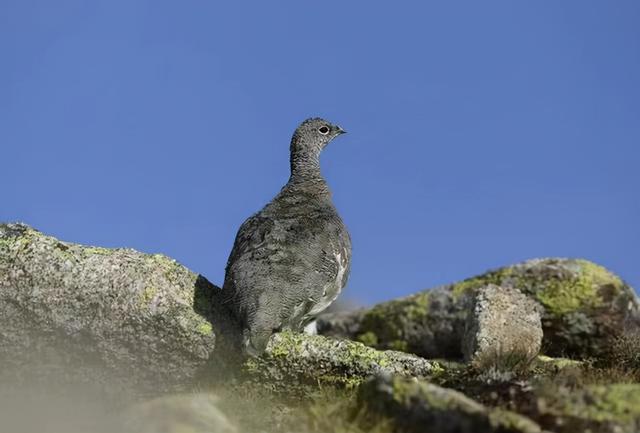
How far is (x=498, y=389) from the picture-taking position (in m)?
10.5

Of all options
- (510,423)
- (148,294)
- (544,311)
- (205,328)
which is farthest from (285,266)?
(544,311)

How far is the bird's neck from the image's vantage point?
1716 cm

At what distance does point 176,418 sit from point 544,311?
13.2 metres

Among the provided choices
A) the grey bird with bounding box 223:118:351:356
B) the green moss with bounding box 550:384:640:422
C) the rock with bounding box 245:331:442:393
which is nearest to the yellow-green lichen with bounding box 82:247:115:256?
the grey bird with bounding box 223:118:351:356

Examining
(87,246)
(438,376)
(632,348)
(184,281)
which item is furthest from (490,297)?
(87,246)

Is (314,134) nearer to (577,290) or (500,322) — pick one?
(500,322)

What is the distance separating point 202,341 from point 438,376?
137 inches

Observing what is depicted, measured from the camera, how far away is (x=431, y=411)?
9227 mm

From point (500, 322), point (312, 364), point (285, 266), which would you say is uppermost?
point (500, 322)

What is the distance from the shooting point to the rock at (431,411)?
8859mm

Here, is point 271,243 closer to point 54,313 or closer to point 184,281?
point 184,281

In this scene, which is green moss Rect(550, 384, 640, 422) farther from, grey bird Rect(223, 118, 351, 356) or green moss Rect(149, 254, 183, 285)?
green moss Rect(149, 254, 183, 285)

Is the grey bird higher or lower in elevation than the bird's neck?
lower

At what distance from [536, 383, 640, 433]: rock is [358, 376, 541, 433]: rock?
1.21 feet
